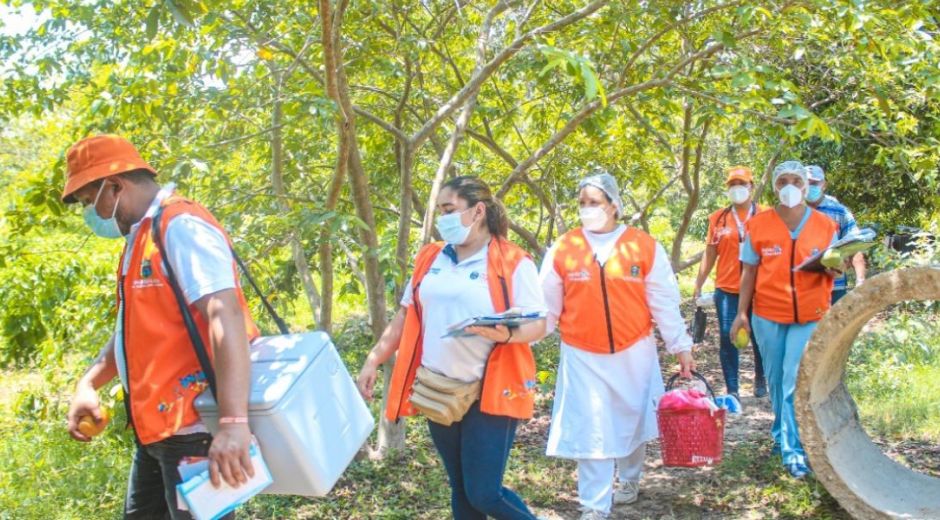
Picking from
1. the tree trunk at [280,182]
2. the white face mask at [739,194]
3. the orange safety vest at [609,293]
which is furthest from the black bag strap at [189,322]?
the white face mask at [739,194]

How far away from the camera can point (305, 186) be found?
7.07m

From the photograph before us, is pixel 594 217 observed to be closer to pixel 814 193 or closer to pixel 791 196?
pixel 791 196

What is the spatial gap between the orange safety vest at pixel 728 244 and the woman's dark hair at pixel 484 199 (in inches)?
133

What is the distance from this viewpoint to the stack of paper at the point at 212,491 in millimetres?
2324

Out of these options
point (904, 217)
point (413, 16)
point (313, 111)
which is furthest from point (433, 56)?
point (904, 217)

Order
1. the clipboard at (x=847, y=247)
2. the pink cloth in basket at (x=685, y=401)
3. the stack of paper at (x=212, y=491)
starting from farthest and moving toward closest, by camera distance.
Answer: the clipboard at (x=847, y=247), the pink cloth in basket at (x=685, y=401), the stack of paper at (x=212, y=491)

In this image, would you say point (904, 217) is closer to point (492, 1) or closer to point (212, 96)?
point (492, 1)

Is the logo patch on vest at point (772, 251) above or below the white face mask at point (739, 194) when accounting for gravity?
below

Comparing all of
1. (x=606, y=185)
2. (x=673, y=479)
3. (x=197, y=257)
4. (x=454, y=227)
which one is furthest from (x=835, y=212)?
(x=197, y=257)

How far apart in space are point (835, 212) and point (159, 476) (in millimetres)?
4699

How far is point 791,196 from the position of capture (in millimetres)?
4957

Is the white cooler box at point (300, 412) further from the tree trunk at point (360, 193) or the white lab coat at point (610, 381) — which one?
the white lab coat at point (610, 381)

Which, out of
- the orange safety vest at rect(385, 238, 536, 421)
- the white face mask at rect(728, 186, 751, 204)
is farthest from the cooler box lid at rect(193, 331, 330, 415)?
the white face mask at rect(728, 186, 751, 204)

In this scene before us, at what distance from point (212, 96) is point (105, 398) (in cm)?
163
